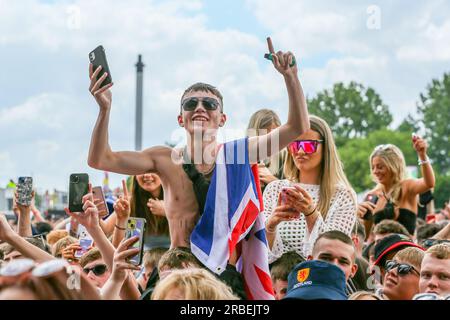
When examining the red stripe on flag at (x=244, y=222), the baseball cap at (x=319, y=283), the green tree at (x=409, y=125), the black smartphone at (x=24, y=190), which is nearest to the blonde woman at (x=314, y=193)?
the red stripe on flag at (x=244, y=222)

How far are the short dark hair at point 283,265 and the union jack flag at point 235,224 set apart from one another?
2.14 ft

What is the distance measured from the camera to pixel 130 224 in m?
3.03

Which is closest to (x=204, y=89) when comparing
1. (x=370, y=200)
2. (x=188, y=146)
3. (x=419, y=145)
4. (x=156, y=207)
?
(x=188, y=146)

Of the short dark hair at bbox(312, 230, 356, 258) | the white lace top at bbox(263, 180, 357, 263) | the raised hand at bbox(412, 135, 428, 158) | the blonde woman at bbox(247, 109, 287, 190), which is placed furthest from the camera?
the raised hand at bbox(412, 135, 428, 158)

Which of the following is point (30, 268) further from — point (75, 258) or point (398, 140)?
point (398, 140)

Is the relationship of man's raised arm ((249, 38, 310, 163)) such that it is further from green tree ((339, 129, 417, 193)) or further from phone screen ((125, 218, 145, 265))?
green tree ((339, 129, 417, 193))

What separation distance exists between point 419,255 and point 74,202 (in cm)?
173

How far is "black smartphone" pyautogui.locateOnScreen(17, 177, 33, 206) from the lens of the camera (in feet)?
15.8

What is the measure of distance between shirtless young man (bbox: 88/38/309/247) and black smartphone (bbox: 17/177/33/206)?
179cm

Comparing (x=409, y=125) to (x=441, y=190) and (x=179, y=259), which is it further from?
(x=179, y=259)

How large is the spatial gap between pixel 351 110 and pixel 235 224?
57.8m

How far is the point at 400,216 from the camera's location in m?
5.64

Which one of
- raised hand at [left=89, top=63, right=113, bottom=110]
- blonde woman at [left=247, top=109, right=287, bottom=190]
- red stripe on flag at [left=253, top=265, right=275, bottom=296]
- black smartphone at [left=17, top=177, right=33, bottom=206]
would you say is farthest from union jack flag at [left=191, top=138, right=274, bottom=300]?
black smartphone at [left=17, top=177, right=33, bottom=206]
